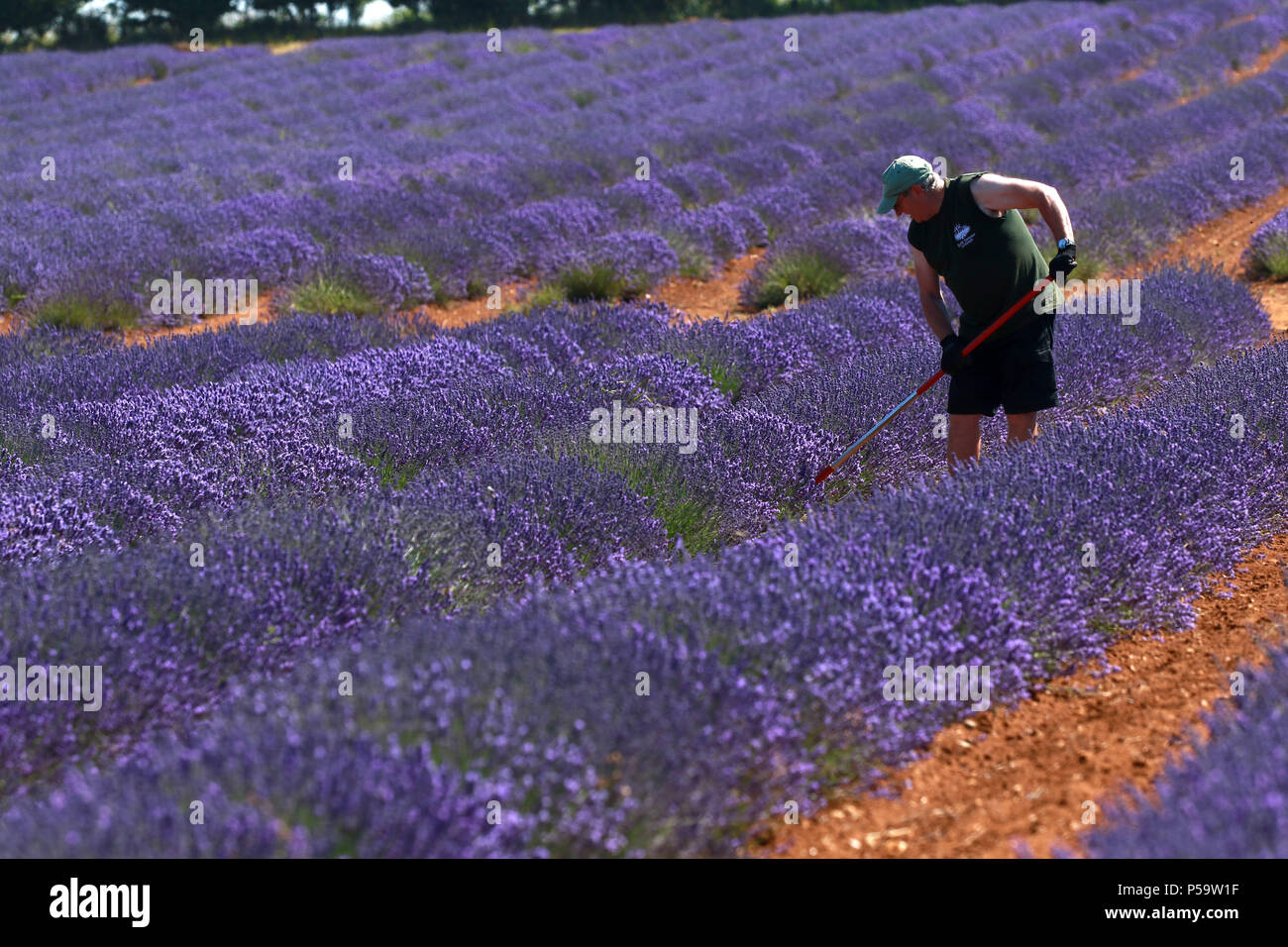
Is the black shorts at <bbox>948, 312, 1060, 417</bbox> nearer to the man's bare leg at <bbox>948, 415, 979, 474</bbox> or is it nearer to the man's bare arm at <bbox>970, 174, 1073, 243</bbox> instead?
the man's bare leg at <bbox>948, 415, 979, 474</bbox>

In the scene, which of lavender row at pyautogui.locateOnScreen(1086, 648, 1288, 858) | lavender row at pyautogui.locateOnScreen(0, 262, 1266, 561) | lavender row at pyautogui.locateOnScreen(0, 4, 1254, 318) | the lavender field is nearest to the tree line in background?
lavender row at pyautogui.locateOnScreen(0, 4, 1254, 318)

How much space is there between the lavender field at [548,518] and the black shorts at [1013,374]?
24cm

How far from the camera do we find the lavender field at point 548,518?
2.09 metres

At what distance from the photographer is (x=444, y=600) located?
318 centimetres

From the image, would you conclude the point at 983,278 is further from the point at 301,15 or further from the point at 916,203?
the point at 301,15

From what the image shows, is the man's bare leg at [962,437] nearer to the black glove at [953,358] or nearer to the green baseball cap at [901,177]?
the black glove at [953,358]

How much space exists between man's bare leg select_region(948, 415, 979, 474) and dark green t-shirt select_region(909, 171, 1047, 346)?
33 cm

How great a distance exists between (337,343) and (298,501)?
2.51 metres

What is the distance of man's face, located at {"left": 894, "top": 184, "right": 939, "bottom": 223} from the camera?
3832 mm

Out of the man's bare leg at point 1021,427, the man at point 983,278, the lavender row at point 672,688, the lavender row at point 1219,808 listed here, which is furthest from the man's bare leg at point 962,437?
the lavender row at point 1219,808

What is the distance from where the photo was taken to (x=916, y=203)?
3873 millimetres

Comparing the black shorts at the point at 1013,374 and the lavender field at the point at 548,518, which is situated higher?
the black shorts at the point at 1013,374
